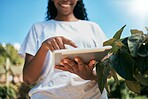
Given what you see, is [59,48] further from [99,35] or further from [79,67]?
[99,35]

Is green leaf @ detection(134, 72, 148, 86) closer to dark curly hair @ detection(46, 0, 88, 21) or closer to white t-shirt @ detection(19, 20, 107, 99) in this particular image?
white t-shirt @ detection(19, 20, 107, 99)

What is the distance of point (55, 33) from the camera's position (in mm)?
1346

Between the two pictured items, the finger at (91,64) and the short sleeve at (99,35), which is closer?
the finger at (91,64)

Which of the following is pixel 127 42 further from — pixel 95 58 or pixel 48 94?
pixel 48 94

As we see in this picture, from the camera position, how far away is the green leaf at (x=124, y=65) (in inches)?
31.8

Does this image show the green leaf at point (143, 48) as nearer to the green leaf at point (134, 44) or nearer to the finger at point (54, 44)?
the green leaf at point (134, 44)

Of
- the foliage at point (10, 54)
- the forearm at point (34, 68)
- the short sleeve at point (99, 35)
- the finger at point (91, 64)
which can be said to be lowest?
the foliage at point (10, 54)

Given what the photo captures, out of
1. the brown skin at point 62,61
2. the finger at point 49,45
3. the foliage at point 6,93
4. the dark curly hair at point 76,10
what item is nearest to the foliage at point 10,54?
the foliage at point 6,93

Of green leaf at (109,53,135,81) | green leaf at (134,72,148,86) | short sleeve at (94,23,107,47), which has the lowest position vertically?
short sleeve at (94,23,107,47)

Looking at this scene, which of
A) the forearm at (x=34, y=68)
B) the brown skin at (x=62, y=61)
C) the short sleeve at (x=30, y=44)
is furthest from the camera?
the short sleeve at (x=30, y=44)

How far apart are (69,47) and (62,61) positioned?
0.24 m

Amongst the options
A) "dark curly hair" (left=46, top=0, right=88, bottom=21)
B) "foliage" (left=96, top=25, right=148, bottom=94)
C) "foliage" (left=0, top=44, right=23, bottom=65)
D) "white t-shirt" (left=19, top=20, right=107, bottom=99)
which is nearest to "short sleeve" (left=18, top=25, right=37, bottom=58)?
"white t-shirt" (left=19, top=20, right=107, bottom=99)

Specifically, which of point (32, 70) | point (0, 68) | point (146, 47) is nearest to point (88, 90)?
point (32, 70)

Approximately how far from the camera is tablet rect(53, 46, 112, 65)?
38.2 inches
